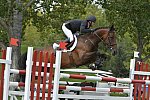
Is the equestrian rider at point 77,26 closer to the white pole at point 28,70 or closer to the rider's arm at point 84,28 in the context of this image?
the rider's arm at point 84,28

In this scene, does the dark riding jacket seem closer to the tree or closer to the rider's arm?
the rider's arm

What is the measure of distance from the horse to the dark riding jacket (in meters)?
0.21

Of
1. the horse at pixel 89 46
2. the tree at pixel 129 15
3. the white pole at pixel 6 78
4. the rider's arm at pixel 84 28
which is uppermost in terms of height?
the tree at pixel 129 15

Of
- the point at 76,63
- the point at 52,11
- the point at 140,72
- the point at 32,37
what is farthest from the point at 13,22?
the point at 32,37

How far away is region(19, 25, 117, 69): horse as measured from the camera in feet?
35.1

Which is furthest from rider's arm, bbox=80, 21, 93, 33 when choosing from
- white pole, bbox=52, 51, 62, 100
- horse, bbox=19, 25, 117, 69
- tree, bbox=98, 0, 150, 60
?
tree, bbox=98, 0, 150, 60

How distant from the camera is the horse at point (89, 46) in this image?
1070 cm

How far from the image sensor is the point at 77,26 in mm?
10805

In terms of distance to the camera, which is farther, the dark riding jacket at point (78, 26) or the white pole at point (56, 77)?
the dark riding jacket at point (78, 26)

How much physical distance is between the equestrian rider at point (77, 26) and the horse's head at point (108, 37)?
210mm

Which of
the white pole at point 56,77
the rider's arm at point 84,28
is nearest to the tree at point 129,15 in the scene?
the rider's arm at point 84,28

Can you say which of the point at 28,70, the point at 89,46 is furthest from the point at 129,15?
the point at 28,70

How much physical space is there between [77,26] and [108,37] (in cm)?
79

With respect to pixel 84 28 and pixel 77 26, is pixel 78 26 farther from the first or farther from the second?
pixel 84 28
